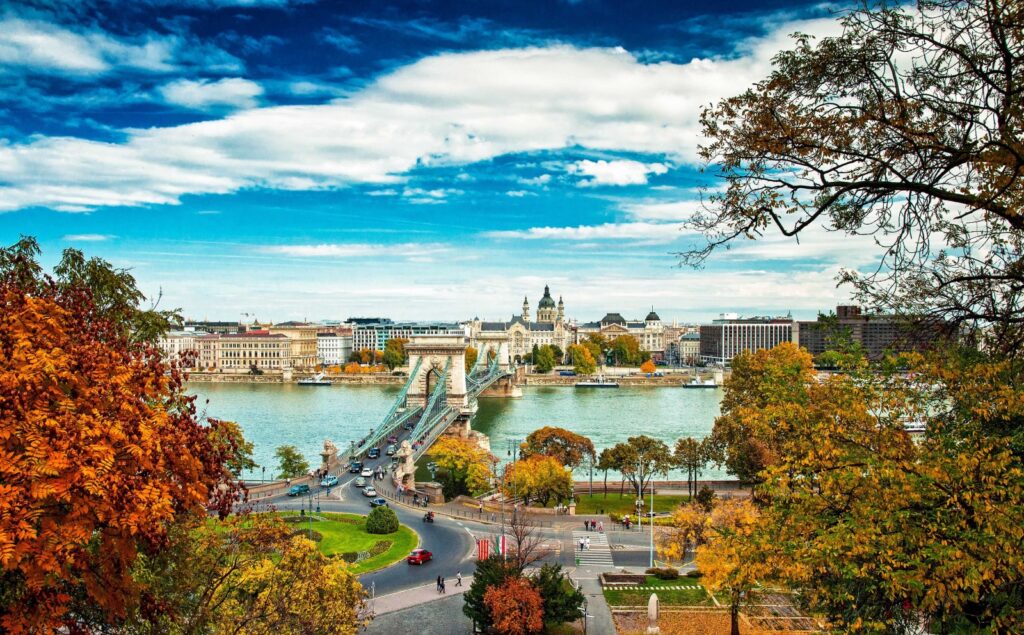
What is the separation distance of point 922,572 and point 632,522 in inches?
922

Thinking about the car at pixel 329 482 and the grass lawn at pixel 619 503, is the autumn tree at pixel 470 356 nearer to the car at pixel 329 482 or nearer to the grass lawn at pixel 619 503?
the car at pixel 329 482

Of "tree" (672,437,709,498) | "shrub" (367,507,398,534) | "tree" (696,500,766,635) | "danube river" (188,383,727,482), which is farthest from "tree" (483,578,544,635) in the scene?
"danube river" (188,383,727,482)

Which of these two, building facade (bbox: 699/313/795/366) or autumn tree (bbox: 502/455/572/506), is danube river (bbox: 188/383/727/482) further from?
building facade (bbox: 699/313/795/366)

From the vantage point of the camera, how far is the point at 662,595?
19.9 meters

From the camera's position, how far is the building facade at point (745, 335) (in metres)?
151

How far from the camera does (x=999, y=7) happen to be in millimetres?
6145

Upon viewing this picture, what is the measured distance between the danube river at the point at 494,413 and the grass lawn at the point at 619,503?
7.47 meters

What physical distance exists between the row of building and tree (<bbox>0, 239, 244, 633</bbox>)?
91562 millimetres

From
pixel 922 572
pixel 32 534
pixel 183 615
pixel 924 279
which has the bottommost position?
pixel 183 615

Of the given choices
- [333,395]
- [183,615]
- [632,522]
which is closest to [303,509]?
[632,522]

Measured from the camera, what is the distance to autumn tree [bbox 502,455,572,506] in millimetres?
30312

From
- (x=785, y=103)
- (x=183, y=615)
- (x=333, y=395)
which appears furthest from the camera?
(x=333, y=395)

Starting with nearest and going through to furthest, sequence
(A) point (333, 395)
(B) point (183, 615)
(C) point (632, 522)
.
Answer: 1. (B) point (183, 615)
2. (C) point (632, 522)
3. (A) point (333, 395)

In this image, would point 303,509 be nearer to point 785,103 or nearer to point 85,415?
point 85,415
